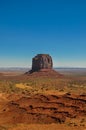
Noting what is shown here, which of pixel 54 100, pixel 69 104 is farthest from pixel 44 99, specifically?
pixel 69 104

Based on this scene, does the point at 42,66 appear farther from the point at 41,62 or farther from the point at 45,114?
the point at 45,114

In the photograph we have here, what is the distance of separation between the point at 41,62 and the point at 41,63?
586 millimetres

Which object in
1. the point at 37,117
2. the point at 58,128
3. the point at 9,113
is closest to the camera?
the point at 58,128

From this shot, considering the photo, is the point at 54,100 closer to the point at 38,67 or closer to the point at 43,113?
the point at 43,113

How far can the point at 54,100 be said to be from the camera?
130 feet

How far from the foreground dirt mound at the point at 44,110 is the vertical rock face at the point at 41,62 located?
3910 inches

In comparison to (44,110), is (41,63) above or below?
above

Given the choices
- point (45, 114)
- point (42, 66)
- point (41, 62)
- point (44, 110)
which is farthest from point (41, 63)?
point (45, 114)

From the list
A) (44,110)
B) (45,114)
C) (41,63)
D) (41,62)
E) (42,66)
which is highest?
(41,62)

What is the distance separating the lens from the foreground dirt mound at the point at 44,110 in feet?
107

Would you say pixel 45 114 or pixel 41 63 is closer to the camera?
pixel 45 114

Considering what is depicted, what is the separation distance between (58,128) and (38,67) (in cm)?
11153

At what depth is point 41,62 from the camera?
14050 centimetres

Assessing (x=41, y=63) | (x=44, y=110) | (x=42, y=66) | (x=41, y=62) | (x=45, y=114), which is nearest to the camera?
(x=45, y=114)
